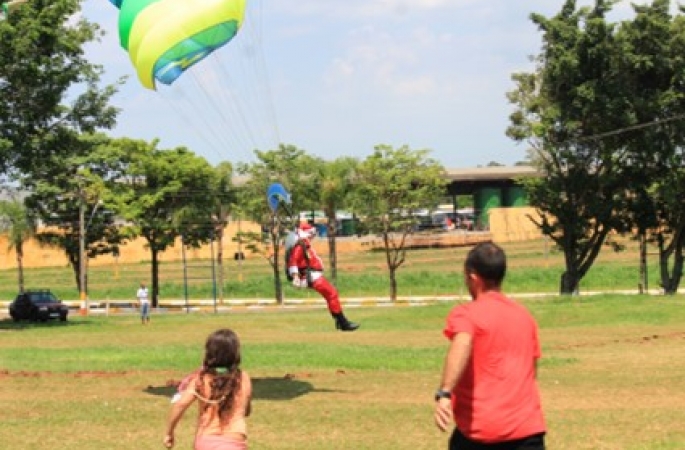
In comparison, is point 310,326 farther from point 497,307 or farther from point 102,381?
point 497,307

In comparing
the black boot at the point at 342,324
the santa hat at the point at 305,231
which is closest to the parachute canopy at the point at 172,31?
the santa hat at the point at 305,231

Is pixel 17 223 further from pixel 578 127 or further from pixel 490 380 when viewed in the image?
pixel 490 380

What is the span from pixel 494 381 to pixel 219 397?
1.89 metres

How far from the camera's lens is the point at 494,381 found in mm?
6492

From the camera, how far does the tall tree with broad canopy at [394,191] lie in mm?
63250

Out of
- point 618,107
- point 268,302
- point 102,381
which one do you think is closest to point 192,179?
point 268,302

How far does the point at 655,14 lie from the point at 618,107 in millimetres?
4300

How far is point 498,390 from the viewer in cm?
648

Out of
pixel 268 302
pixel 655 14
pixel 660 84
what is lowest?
pixel 268 302

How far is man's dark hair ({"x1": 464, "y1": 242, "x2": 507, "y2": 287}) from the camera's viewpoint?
666cm

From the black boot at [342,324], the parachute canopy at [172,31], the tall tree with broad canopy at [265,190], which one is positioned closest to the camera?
the parachute canopy at [172,31]

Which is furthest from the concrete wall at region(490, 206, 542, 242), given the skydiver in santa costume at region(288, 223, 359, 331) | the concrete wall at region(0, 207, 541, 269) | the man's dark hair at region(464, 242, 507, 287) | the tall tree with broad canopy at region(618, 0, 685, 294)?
the man's dark hair at region(464, 242, 507, 287)

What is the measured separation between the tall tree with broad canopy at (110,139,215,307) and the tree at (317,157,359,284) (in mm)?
7050

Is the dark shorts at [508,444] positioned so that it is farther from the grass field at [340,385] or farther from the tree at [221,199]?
the tree at [221,199]
